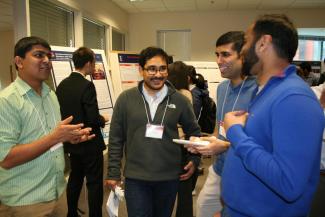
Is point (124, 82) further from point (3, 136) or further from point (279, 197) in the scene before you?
point (279, 197)

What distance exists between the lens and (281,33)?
3.51 feet

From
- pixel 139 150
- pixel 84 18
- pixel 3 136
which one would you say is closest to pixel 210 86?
pixel 84 18

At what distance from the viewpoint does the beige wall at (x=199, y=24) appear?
7492mm

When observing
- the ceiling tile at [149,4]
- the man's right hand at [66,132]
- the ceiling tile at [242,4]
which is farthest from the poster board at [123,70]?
the man's right hand at [66,132]

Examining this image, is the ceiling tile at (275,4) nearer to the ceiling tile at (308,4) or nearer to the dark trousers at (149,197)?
the ceiling tile at (308,4)

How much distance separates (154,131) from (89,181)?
4.34ft

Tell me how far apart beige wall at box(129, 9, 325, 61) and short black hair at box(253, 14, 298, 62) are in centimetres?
676

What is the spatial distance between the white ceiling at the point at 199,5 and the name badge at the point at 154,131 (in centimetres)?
531

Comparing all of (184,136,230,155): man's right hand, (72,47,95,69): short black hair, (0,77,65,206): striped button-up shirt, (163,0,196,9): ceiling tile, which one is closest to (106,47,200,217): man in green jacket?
(184,136,230,155): man's right hand

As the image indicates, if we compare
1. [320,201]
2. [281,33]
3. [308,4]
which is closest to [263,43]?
[281,33]

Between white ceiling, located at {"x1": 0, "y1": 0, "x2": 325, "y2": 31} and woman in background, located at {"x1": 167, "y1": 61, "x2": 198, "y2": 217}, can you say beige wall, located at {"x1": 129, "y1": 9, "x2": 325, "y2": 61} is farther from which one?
woman in background, located at {"x1": 167, "y1": 61, "x2": 198, "y2": 217}

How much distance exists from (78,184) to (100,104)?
1.38m

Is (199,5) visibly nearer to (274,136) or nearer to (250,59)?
(250,59)

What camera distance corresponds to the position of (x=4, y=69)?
985 centimetres
